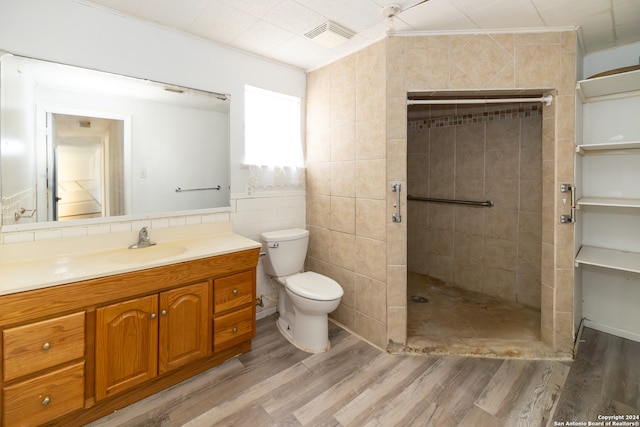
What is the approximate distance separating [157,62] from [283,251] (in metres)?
1.61

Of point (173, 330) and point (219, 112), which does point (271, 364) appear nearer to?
point (173, 330)

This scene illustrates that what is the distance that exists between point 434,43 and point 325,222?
61.9 inches

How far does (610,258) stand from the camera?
6.73ft

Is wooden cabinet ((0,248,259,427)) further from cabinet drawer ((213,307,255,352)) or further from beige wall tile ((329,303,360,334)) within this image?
beige wall tile ((329,303,360,334))

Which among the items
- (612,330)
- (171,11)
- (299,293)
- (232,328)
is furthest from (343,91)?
(612,330)

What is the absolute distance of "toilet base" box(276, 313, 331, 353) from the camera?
2170 millimetres

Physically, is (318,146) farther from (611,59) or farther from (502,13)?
(611,59)

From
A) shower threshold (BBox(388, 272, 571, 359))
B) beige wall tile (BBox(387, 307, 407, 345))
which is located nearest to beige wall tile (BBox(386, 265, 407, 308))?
beige wall tile (BBox(387, 307, 407, 345))

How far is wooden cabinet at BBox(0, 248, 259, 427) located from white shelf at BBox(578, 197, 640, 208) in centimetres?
225

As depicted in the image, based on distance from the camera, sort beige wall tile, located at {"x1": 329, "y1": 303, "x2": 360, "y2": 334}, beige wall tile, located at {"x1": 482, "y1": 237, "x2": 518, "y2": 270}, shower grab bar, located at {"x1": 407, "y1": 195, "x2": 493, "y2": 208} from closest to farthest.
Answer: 1. beige wall tile, located at {"x1": 329, "y1": 303, "x2": 360, "y2": 334}
2. beige wall tile, located at {"x1": 482, "y1": 237, "x2": 518, "y2": 270}
3. shower grab bar, located at {"x1": 407, "y1": 195, "x2": 493, "y2": 208}

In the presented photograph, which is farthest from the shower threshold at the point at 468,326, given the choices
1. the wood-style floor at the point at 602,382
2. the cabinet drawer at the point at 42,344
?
the cabinet drawer at the point at 42,344

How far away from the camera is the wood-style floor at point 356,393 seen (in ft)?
5.10

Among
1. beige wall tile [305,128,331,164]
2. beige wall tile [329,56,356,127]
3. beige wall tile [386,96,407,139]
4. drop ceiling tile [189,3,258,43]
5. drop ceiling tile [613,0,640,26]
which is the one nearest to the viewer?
drop ceiling tile [613,0,640,26]

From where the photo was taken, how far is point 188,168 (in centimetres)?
218
